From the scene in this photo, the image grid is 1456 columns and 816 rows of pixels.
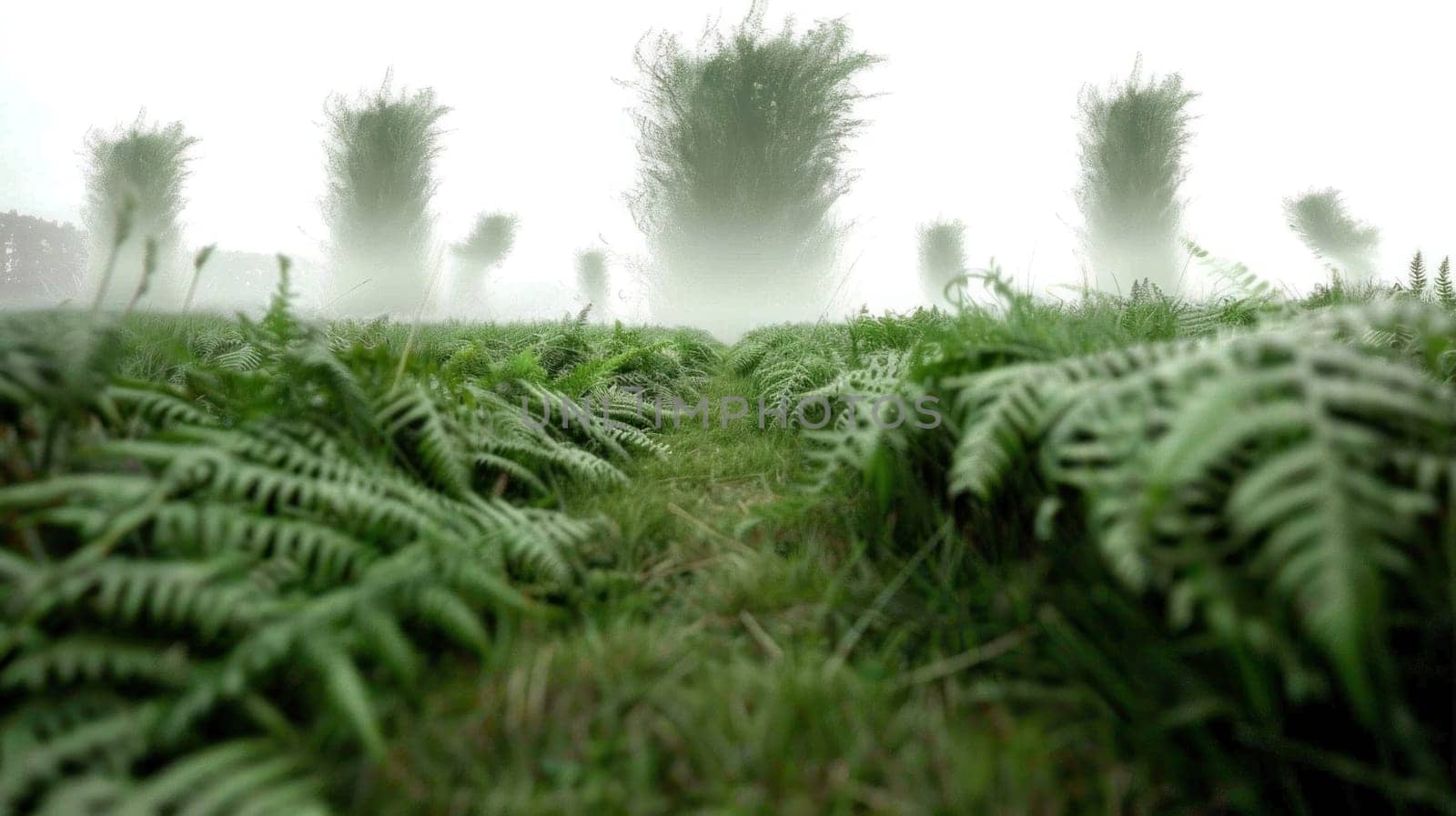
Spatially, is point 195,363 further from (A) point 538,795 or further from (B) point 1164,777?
(B) point 1164,777

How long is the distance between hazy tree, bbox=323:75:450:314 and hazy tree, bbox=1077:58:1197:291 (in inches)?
997

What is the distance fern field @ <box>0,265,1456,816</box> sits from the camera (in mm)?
572

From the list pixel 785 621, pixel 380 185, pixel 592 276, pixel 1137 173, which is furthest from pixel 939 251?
pixel 785 621

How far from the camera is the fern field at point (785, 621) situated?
572mm

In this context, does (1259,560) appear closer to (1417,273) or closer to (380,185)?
(1417,273)

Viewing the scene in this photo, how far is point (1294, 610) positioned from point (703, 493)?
1286mm

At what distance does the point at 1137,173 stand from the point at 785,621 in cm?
2751

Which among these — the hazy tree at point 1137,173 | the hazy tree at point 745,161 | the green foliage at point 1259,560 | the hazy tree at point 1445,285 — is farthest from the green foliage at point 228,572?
the hazy tree at point 1137,173

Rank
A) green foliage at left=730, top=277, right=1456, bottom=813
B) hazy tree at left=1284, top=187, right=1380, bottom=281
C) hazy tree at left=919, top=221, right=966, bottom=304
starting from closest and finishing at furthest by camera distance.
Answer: green foliage at left=730, top=277, right=1456, bottom=813, hazy tree at left=1284, top=187, right=1380, bottom=281, hazy tree at left=919, top=221, right=966, bottom=304

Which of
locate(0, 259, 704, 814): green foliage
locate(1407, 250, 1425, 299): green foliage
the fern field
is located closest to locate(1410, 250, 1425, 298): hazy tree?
locate(1407, 250, 1425, 299): green foliage

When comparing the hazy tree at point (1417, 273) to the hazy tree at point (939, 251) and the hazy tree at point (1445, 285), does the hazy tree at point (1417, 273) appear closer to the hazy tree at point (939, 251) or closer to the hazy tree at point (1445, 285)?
the hazy tree at point (1445, 285)

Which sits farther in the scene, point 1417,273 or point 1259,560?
point 1417,273

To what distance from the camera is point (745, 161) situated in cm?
1828

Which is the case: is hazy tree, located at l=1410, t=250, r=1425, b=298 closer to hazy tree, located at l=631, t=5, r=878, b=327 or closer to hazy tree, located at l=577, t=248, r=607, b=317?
hazy tree, located at l=631, t=5, r=878, b=327
